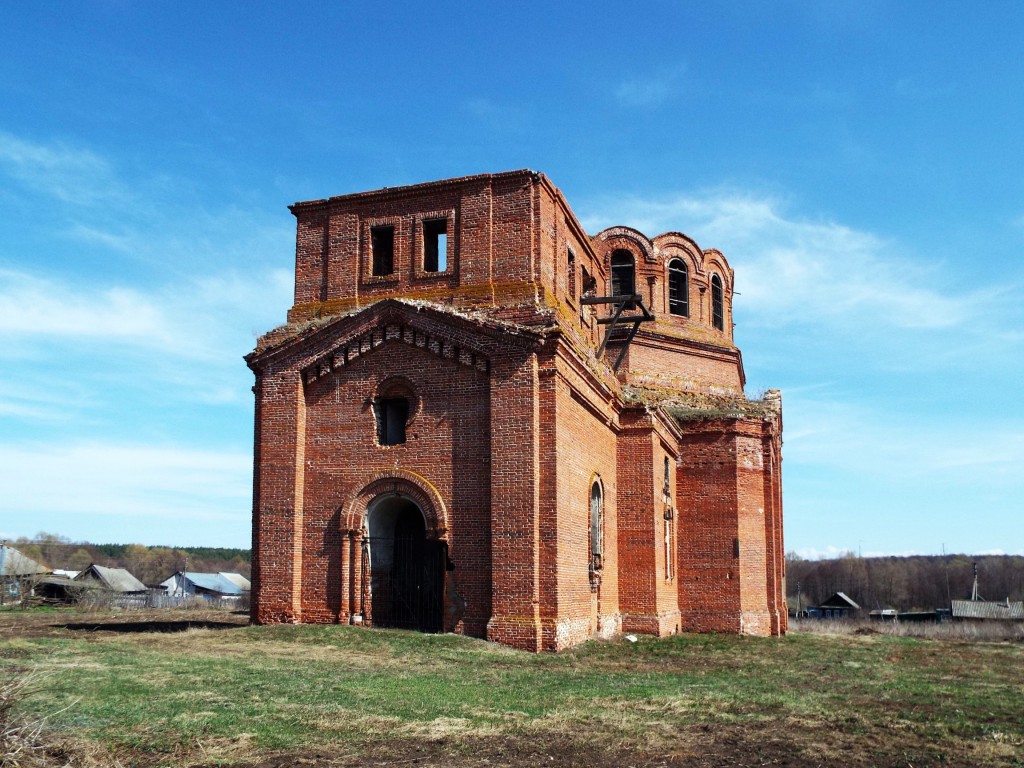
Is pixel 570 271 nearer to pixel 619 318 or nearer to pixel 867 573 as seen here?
pixel 619 318

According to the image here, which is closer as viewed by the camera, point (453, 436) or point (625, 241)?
point (453, 436)

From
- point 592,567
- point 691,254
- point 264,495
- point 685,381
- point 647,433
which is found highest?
point 691,254

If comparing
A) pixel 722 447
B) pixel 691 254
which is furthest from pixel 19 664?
pixel 691 254

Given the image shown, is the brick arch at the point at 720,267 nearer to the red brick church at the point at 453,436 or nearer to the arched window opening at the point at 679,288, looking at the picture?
the arched window opening at the point at 679,288

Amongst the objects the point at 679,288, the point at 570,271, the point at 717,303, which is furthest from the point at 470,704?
the point at 717,303

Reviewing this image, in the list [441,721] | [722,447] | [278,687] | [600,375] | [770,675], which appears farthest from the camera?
[722,447]

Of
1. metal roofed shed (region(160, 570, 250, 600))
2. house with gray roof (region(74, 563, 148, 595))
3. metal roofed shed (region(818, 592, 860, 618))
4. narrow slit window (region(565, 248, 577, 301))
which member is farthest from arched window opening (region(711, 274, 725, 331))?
metal roofed shed (region(818, 592, 860, 618))

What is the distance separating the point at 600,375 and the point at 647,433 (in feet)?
8.23

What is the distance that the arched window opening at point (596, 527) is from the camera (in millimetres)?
19312

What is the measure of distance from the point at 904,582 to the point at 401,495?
90.7 m

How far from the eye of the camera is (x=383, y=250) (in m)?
20.2

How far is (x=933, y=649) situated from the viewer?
21.5m

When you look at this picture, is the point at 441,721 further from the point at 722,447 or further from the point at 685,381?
the point at 685,381

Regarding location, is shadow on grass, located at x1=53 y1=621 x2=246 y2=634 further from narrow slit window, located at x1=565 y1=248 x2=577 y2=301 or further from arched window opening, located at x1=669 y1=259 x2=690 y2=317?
arched window opening, located at x1=669 y1=259 x2=690 y2=317
